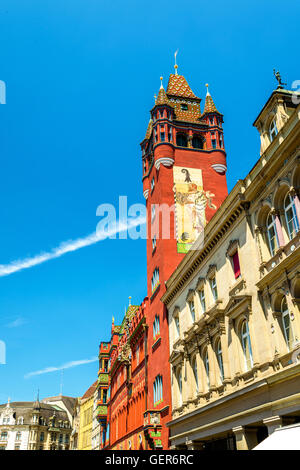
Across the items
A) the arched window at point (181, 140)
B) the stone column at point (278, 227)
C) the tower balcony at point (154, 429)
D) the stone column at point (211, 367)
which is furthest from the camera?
the arched window at point (181, 140)

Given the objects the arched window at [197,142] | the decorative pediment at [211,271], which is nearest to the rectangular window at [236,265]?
the decorative pediment at [211,271]

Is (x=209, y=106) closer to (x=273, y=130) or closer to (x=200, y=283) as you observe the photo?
(x=200, y=283)

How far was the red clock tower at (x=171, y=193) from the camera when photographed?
3303 centimetres

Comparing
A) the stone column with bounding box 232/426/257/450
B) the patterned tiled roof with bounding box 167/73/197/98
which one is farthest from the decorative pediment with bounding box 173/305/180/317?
the patterned tiled roof with bounding box 167/73/197/98

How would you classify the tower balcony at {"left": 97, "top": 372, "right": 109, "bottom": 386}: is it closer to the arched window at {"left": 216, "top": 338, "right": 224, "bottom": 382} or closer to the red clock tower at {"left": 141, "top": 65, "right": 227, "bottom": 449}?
the red clock tower at {"left": 141, "top": 65, "right": 227, "bottom": 449}

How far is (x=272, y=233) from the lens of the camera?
1861cm

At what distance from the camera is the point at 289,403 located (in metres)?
15.2

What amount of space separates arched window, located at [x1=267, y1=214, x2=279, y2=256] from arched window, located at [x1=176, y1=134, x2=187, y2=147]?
2379 centimetres

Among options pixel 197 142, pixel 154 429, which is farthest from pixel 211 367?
pixel 197 142

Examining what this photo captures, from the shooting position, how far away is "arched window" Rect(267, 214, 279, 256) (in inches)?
710

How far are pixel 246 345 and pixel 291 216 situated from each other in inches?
247

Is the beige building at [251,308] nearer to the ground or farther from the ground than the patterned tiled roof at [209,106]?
nearer to the ground

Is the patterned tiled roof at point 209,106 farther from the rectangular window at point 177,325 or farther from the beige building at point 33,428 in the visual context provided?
the beige building at point 33,428
